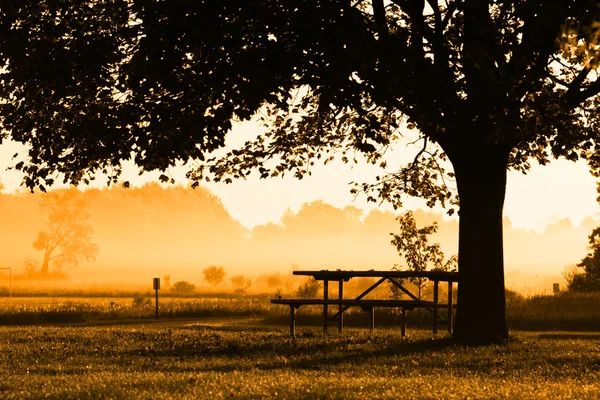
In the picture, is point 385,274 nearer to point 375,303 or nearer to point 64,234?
point 375,303

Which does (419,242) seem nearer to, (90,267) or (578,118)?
(578,118)

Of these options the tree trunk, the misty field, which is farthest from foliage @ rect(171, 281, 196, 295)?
the tree trunk

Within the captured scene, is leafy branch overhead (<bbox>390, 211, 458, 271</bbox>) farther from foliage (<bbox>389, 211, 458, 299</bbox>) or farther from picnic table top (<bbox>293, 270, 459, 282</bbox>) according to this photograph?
picnic table top (<bbox>293, 270, 459, 282</bbox>)

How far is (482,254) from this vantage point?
20.3 meters

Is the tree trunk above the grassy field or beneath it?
above

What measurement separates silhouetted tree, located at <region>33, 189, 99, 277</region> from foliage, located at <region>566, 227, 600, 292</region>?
278 ft

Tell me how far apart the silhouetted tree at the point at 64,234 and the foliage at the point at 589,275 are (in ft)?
278

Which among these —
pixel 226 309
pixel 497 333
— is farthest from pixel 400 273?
pixel 226 309

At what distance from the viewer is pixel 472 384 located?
13.8 metres

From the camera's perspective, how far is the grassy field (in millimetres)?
12594

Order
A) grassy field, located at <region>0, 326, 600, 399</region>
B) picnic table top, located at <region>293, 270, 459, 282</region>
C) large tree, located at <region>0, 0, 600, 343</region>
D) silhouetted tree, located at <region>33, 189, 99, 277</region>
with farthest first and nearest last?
1. silhouetted tree, located at <region>33, 189, 99, 277</region>
2. picnic table top, located at <region>293, 270, 459, 282</region>
3. large tree, located at <region>0, 0, 600, 343</region>
4. grassy field, located at <region>0, 326, 600, 399</region>

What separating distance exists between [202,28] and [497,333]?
30.3ft

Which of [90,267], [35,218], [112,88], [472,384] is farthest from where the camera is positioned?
[35,218]

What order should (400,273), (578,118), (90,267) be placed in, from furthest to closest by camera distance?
1. (90,267)
2. (578,118)
3. (400,273)
